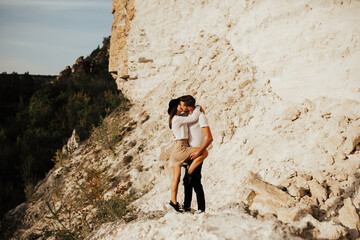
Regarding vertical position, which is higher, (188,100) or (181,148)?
(188,100)

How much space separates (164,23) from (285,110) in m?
4.90

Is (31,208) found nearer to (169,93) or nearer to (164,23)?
(169,93)

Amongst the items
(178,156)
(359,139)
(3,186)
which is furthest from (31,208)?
(359,139)

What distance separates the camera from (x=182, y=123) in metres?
2.73

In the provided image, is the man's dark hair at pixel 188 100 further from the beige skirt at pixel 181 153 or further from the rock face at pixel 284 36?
the rock face at pixel 284 36

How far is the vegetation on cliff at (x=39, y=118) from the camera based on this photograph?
6696 millimetres

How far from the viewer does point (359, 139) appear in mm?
2707

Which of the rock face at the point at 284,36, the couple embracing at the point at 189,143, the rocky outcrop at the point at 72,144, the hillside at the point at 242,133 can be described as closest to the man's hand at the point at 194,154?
the couple embracing at the point at 189,143

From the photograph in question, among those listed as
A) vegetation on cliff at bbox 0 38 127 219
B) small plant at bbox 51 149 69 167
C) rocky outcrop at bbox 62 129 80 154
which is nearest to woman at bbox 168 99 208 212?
vegetation on cliff at bbox 0 38 127 219

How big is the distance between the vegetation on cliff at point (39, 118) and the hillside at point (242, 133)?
2.39 feet

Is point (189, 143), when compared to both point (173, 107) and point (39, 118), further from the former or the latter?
point (39, 118)

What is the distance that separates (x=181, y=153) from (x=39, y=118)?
7753 millimetres

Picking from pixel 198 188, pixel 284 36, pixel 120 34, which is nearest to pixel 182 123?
pixel 198 188

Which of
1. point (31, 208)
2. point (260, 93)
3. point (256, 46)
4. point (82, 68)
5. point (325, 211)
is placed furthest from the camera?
point (82, 68)
